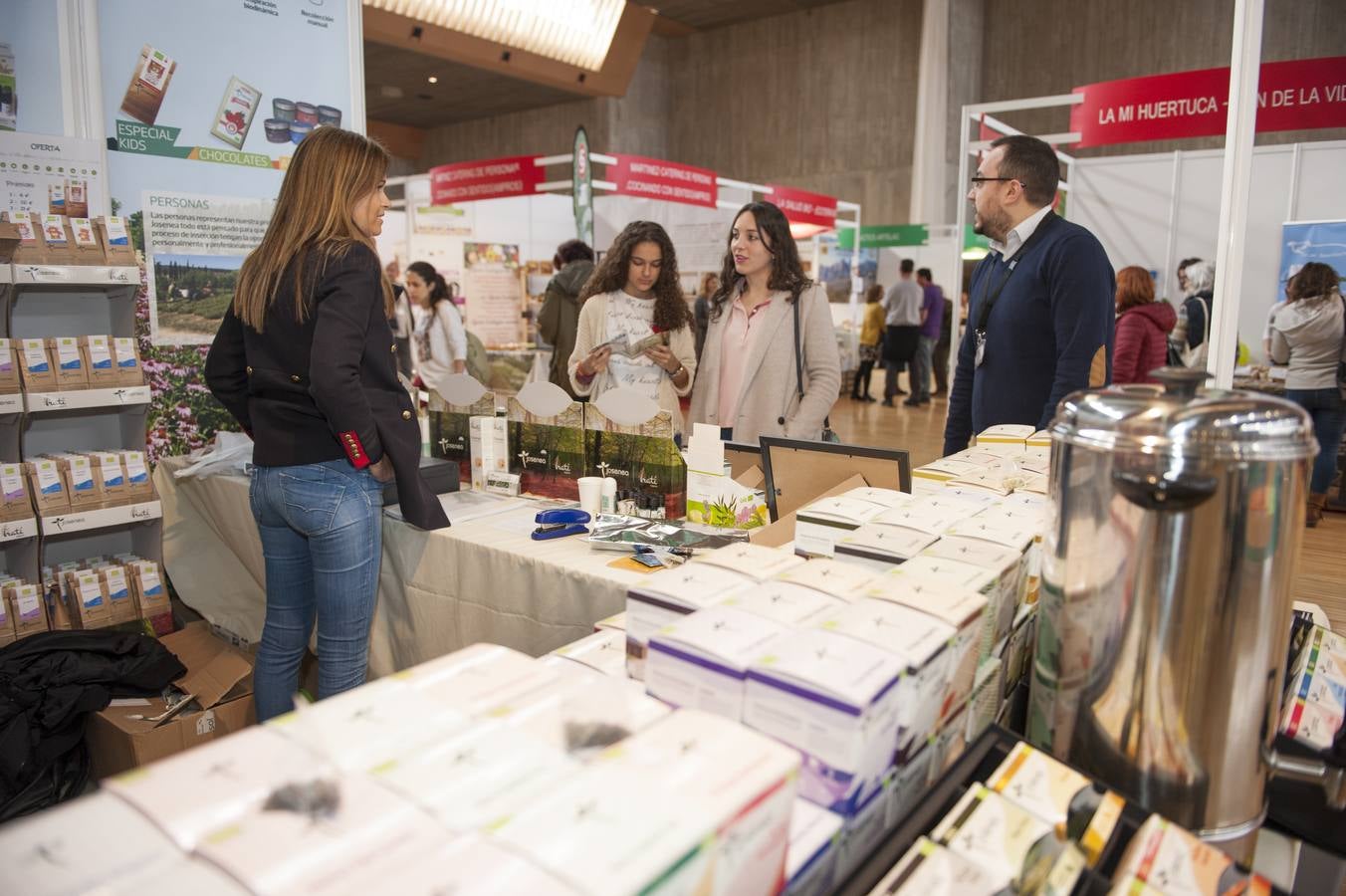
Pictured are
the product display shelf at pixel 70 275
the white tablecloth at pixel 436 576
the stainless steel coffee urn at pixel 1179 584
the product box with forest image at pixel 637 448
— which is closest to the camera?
the stainless steel coffee urn at pixel 1179 584

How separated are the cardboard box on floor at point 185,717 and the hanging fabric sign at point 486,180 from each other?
5693 millimetres

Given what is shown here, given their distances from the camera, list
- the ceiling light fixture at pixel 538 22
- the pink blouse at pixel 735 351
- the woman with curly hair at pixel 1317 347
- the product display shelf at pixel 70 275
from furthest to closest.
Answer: the ceiling light fixture at pixel 538 22 → the woman with curly hair at pixel 1317 347 → the pink blouse at pixel 735 351 → the product display shelf at pixel 70 275

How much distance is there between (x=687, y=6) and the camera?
571 inches

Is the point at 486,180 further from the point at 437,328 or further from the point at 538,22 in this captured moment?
the point at 437,328

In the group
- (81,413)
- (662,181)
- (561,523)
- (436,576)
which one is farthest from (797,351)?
(662,181)

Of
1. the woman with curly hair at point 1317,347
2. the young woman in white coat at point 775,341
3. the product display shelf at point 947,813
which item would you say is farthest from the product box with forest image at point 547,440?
the woman with curly hair at point 1317,347

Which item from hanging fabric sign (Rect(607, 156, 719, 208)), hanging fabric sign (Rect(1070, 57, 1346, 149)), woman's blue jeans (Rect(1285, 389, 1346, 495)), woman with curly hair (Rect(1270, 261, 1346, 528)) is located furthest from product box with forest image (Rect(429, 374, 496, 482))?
hanging fabric sign (Rect(607, 156, 719, 208))

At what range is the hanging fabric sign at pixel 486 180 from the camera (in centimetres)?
776

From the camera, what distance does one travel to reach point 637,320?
307 centimetres

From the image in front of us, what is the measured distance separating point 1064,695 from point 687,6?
1544cm

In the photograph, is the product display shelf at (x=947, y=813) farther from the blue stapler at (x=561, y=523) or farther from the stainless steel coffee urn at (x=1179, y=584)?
the blue stapler at (x=561, y=523)

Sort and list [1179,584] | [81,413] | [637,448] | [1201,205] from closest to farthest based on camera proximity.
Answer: [1179,584], [637,448], [81,413], [1201,205]

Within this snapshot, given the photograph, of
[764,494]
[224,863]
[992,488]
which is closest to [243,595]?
[764,494]

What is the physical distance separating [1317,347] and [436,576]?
5.32 meters
